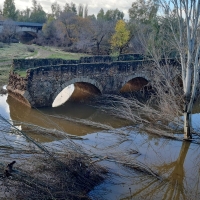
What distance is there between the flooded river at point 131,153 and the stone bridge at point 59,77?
0.69 meters

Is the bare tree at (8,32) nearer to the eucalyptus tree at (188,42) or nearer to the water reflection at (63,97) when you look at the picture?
the water reflection at (63,97)

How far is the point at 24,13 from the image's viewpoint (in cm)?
6197

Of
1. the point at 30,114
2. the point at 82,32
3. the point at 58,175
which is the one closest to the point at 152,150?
the point at 58,175

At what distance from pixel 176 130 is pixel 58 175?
5.65m

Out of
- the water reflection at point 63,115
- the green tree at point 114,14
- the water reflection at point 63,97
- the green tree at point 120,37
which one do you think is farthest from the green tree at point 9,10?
the water reflection at point 63,115

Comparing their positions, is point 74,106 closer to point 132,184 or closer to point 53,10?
point 132,184

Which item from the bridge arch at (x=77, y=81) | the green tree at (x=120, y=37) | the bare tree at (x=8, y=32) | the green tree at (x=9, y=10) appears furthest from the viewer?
the green tree at (x=9, y=10)

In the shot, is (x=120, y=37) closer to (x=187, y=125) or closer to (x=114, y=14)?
(x=187, y=125)

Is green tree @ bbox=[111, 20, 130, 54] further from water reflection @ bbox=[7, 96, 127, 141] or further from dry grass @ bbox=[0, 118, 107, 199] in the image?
dry grass @ bbox=[0, 118, 107, 199]

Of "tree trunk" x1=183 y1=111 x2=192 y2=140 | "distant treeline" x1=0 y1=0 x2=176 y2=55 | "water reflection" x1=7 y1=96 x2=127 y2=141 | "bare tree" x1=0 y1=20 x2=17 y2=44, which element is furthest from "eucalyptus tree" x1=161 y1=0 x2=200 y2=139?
"bare tree" x1=0 y1=20 x2=17 y2=44

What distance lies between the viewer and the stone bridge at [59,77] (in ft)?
41.2

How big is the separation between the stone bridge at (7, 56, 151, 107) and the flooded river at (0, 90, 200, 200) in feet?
2.26

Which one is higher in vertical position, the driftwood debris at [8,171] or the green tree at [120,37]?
the green tree at [120,37]

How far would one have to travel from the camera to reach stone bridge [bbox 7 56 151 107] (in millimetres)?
12555
